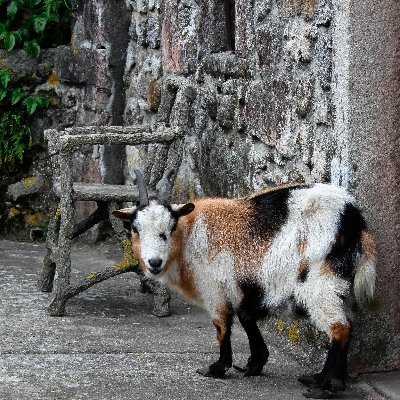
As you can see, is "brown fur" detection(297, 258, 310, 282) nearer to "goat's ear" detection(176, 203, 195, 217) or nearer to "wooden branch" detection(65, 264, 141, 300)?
"goat's ear" detection(176, 203, 195, 217)

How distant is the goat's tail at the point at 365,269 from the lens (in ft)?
14.7

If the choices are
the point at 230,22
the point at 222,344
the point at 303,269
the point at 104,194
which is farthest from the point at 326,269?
the point at 230,22

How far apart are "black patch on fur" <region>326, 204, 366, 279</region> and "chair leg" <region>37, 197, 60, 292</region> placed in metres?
2.23

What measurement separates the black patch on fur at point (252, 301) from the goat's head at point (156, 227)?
0.38 meters

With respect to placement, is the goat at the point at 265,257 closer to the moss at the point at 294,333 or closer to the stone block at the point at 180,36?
the moss at the point at 294,333

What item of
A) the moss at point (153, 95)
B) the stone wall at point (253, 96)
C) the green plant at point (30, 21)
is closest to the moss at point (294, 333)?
the stone wall at point (253, 96)

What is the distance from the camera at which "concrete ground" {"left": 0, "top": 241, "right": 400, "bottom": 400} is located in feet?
15.2

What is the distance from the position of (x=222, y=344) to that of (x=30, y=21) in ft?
13.9

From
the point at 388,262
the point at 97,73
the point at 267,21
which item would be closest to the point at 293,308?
the point at 388,262

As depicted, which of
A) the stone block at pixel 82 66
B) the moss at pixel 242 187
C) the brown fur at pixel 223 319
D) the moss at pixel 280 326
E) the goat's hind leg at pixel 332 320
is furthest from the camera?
the stone block at pixel 82 66

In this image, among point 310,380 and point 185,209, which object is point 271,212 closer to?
point 185,209

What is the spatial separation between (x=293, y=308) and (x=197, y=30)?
2.76 meters

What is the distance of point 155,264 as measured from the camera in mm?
4613

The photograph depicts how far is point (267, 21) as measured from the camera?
5.58m
